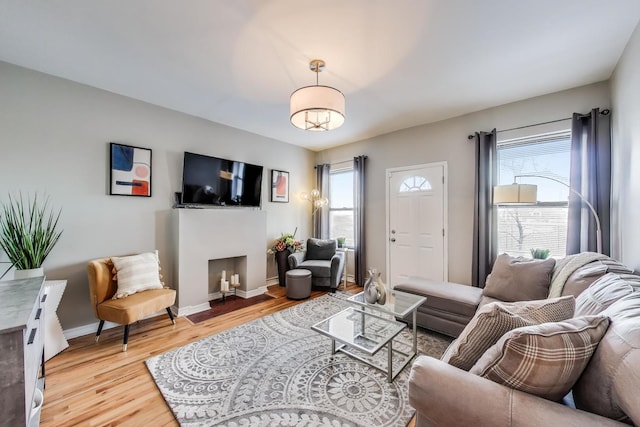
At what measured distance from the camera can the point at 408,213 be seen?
13.3 ft

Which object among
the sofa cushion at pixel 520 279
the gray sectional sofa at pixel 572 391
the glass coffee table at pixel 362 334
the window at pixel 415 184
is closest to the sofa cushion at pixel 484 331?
the gray sectional sofa at pixel 572 391

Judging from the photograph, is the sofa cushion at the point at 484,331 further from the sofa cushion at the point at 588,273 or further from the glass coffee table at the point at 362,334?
the sofa cushion at the point at 588,273

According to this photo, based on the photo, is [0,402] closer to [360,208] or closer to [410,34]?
[410,34]

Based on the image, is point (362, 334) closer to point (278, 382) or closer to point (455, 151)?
point (278, 382)

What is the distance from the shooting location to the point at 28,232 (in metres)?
2.39

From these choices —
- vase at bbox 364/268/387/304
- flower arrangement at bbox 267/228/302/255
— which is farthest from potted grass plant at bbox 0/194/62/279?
vase at bbox 364/268/387/304

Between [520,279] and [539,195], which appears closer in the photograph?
[520,279]

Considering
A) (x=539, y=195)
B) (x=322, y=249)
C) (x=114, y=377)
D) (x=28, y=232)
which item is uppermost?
(x=539, y=195)

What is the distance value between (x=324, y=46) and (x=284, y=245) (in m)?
3.10

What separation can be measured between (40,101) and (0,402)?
110 inches

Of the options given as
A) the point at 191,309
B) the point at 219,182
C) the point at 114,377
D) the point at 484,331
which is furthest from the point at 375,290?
the point at 219,182

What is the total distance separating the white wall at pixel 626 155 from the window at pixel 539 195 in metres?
0.42

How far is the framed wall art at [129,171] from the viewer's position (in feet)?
9.50

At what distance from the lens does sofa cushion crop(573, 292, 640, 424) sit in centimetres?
76
